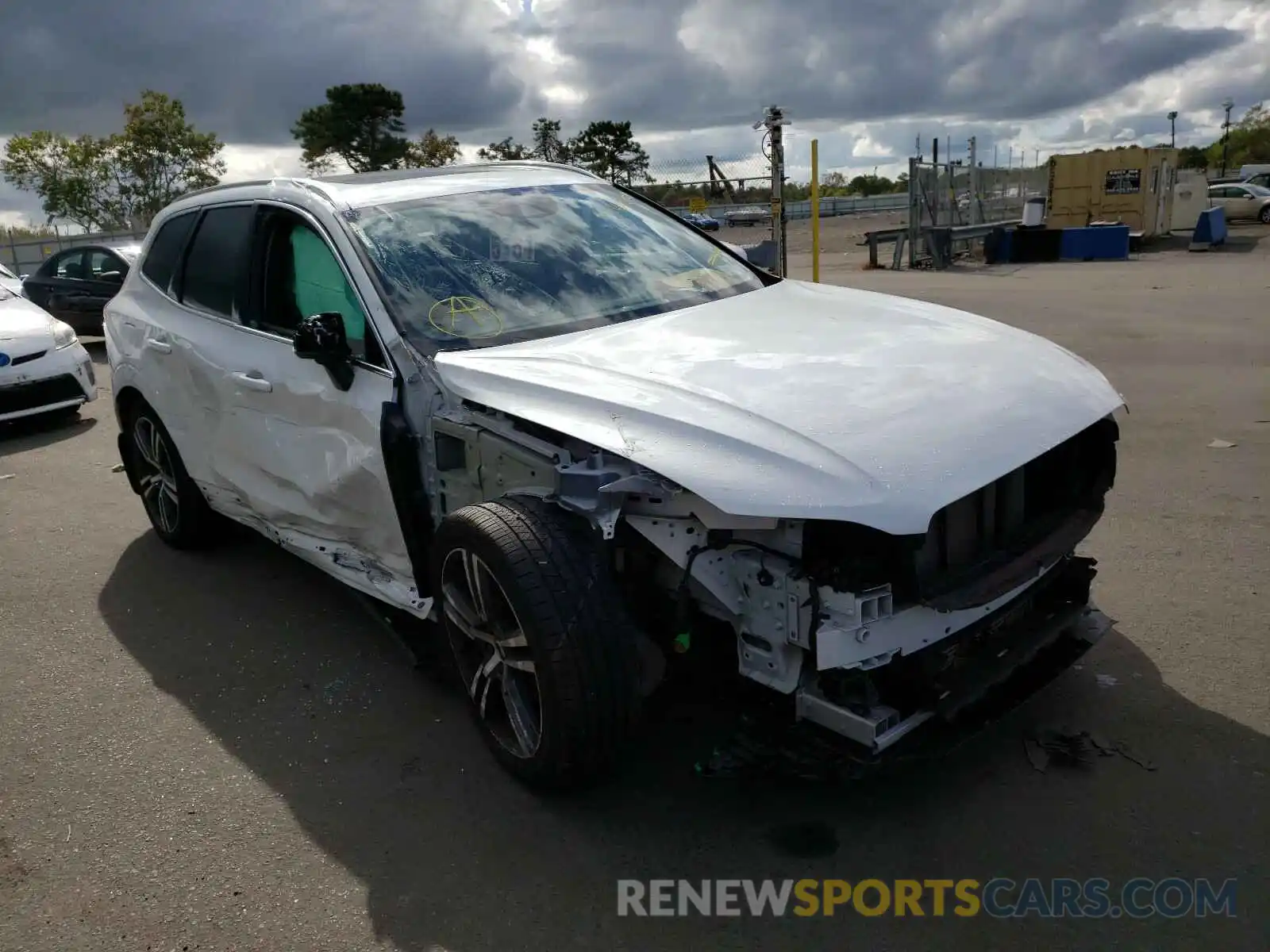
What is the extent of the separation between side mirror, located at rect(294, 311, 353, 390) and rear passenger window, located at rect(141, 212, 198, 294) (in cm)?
193

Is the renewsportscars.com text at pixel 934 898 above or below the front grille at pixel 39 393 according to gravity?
below

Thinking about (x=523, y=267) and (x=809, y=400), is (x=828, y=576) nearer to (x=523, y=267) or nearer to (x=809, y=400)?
(x=809, y=400)

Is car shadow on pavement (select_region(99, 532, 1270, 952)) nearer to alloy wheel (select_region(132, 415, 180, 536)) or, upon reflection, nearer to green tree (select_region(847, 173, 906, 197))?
alloy wheel (select_region(132, 415, 180, 536))

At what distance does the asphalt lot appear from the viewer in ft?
8.70

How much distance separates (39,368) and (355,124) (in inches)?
1912

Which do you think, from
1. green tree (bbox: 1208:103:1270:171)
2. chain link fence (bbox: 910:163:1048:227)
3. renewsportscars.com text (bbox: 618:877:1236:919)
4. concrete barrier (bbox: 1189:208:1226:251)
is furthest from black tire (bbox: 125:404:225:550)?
green tree (bbox: 1208:103:1270:171)

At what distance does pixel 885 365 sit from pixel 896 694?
0.99m

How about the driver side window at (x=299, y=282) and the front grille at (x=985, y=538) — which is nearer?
the front grille at (x=985, y=538)

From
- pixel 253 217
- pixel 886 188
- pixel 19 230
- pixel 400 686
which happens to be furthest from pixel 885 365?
pixel 886 188

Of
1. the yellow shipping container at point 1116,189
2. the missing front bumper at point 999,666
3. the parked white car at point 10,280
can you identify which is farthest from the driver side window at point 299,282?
the yellow shipping container at point 1116,189

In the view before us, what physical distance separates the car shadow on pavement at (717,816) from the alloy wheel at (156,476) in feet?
5.72

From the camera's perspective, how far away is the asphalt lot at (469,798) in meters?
2.65

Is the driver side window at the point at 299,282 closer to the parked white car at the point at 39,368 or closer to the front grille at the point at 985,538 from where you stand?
the front grille at the point at 985,538

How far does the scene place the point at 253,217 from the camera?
432 centimetres
